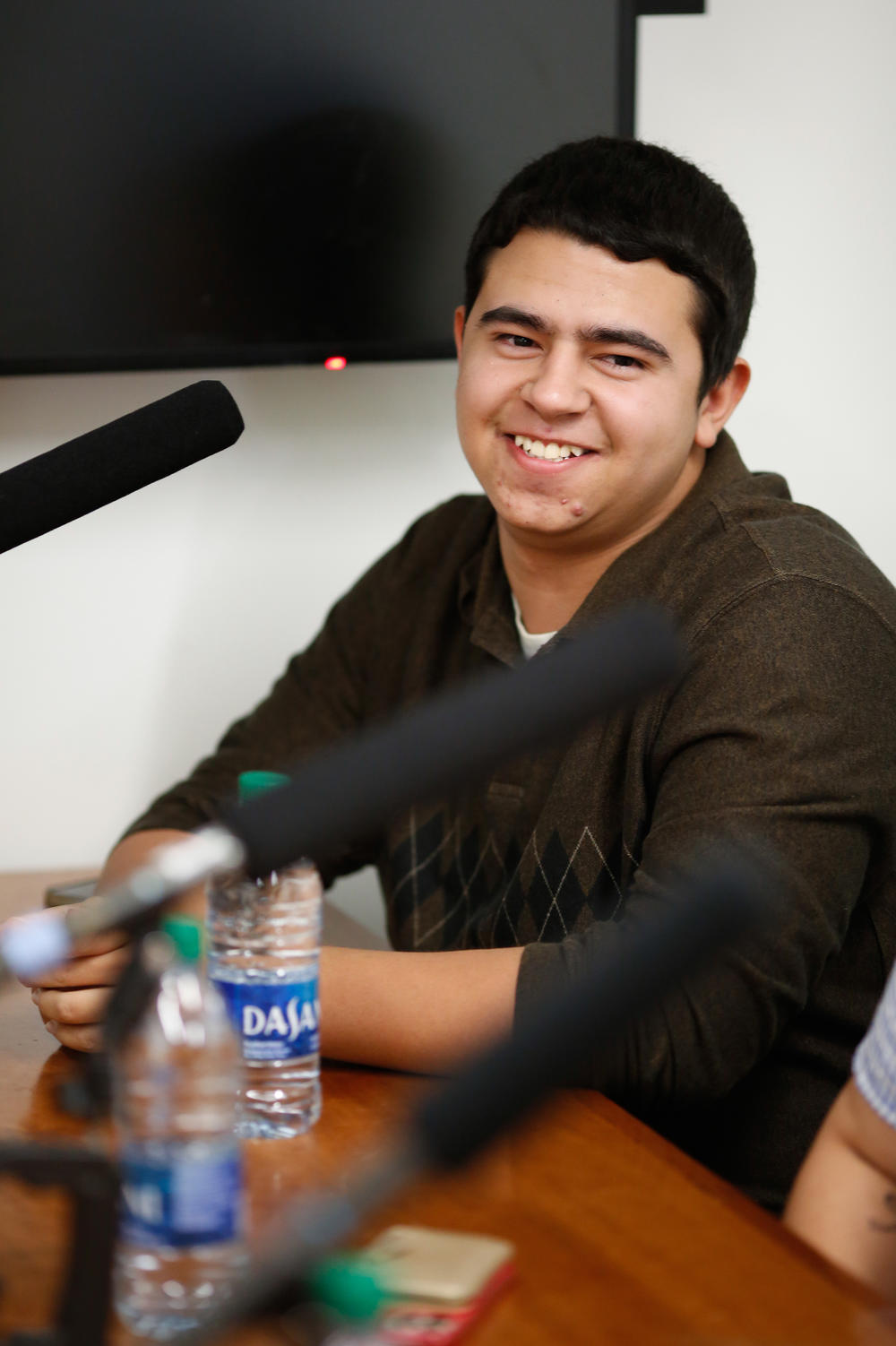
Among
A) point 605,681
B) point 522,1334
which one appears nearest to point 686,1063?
point 522,1334

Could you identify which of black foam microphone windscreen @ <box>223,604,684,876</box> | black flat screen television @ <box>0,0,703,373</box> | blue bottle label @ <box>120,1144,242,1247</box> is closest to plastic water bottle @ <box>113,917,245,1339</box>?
blue bottle label @ <box>120,1144,242,1247</box>

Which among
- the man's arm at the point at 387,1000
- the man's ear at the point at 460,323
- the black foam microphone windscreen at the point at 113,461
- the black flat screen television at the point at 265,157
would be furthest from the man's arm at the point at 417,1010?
the black flat screen television at the point at 265,157

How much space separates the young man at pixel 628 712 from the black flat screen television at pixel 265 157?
7.7 inches

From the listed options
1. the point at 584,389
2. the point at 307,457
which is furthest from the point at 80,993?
the point at 307,457

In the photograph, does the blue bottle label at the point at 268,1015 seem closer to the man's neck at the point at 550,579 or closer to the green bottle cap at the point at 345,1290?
the green bottle cap at the point at 345,1290

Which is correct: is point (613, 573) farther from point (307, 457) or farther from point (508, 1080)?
point (508, 1080)

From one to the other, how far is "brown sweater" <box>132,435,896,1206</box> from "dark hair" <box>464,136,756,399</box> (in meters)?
0.13

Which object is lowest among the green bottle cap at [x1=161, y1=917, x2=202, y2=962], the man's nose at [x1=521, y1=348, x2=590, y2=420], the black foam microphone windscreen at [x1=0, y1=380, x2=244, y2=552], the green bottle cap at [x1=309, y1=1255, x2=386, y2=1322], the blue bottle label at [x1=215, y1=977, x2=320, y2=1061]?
the blue bottle label at [x1=215, y1=977, x2=320, y2=1061]

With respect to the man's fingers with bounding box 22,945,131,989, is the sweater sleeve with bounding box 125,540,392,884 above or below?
below

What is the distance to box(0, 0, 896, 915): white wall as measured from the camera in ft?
6.24

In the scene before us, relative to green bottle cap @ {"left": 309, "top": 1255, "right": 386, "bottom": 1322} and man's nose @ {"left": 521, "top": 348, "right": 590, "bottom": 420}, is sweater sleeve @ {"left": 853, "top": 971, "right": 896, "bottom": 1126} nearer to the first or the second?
green bottle cap @ {"left": 309, "top": 1255, "right": 386, "bottom": 1322}

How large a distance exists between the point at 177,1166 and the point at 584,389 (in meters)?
0.95

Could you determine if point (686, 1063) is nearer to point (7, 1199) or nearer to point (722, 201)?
point (7, 1199)

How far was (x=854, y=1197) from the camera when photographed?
0.85 m
